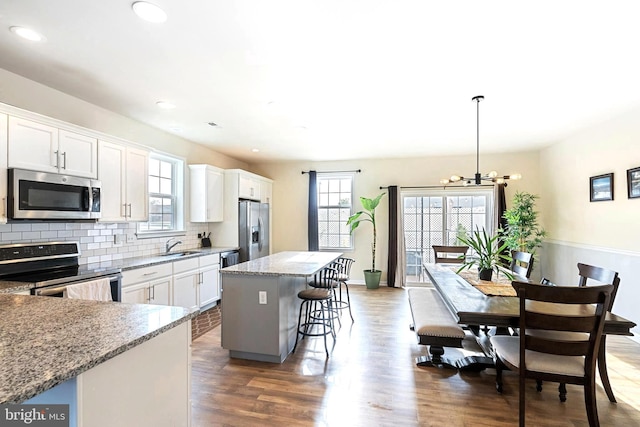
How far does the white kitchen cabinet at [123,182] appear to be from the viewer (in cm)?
323

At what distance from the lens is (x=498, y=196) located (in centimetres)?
577

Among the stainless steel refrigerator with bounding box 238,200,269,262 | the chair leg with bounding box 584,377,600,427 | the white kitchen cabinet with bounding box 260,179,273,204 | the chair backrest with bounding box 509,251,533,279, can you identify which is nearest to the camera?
the chair leg with bounding box 584,377,600,427

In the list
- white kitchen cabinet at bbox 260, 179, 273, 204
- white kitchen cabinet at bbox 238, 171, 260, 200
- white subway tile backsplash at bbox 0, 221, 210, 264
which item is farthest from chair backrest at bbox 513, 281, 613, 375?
white kitchen cabinet at bbox 260, 179, 273, 204

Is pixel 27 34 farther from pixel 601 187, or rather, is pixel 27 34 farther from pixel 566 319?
pixel 601 187

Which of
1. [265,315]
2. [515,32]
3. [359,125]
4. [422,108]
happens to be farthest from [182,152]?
[515,32]

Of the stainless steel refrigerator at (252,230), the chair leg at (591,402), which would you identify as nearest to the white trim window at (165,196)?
the stainless steel refrigerator at (252,230)

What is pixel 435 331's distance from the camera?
2682 mm

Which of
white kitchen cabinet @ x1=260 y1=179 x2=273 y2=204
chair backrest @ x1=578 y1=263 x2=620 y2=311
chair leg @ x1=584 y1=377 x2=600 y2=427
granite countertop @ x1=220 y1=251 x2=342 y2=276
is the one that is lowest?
chair leg @ x1=584 y1=377 x2=600 y2=427

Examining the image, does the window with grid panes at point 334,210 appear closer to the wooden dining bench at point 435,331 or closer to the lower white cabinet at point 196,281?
the lower white cabinet at point 196,281

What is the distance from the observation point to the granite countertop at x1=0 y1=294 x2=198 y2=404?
0.85 m

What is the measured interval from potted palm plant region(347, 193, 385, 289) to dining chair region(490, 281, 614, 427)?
3.90m

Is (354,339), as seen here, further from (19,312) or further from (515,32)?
(515,32)

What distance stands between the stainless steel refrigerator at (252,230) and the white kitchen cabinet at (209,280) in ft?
2.14

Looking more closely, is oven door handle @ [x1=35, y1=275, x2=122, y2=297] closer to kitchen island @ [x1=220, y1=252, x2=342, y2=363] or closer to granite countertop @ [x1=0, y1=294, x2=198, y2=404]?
granite countertop @ [x1=0, y1=294, x2=198, y2=404]
